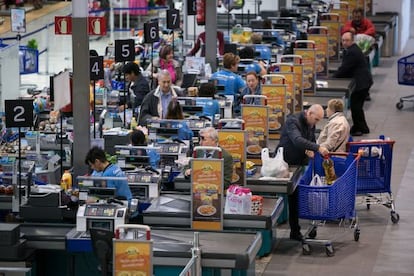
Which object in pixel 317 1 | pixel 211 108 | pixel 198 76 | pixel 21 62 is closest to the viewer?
pixel 211 108

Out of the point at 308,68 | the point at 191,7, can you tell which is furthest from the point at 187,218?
the point at 191,7

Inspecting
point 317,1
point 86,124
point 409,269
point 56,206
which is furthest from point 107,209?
point 317,1

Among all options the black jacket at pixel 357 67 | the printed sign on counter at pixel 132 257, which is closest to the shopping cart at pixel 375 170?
the printed sign on counter at pixel 132 257

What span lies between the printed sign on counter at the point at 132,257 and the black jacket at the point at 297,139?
396 centimetres

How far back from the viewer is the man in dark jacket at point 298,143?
1223 centimetres

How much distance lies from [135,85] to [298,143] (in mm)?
3814

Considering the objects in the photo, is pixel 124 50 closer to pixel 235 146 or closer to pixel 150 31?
pixel 150 31

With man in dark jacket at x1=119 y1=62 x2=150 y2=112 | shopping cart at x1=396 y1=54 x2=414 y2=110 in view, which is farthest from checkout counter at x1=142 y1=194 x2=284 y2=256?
shopping cart at x1=396 y1=54 x2=414 y2=110

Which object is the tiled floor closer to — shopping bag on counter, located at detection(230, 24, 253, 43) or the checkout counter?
the checkout counter

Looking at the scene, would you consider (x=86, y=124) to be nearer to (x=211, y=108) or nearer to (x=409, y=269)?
(x=211, y=108)

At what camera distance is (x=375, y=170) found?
13102mm

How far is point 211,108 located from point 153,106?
2.20 feet

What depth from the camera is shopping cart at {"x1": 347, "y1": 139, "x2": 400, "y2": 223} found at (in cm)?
1298

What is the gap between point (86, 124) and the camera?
39.4ft
